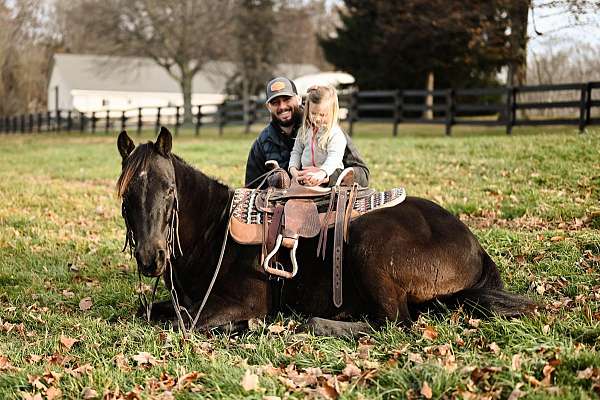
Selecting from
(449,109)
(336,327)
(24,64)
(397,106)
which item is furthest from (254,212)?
(24,64)

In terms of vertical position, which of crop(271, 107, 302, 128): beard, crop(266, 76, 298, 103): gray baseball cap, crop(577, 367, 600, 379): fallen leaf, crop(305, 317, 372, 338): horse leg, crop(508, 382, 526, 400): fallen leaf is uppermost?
crop(266, 76, 298, 103): gray baseball cap

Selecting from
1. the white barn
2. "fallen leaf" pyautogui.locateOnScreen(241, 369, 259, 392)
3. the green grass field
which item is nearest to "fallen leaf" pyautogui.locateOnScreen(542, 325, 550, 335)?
the green grass field

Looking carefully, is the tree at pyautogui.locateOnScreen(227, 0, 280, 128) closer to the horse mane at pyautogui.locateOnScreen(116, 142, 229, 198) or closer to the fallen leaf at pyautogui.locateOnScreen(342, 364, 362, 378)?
the horse mane at pyautogui.locateOnScreen(116, 142, 229, 198)

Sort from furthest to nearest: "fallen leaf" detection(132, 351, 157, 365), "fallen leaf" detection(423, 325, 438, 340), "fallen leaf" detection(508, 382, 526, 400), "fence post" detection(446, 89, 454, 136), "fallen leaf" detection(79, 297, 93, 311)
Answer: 1. "fence post" detection(446, 89, 454, 136)
2. "fallen leaf" detection(79, 297, 93, 311)
3. "fallen leaf" detection(423, 325, 438, 340)
4. "fallen leaf" detection(132, 351, 157, 365)
5. "fallen leaf" detection(508, 382, 526, 400)

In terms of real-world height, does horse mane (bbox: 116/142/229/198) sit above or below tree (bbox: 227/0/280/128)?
below

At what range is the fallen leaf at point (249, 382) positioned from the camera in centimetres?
335

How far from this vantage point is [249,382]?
3.38 m

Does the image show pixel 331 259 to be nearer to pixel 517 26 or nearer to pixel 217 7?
pixel 517 26

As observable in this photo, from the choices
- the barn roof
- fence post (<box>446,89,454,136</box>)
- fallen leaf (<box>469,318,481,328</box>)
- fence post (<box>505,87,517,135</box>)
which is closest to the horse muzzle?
fallen leaf (<box>469,318,481,328</box>)

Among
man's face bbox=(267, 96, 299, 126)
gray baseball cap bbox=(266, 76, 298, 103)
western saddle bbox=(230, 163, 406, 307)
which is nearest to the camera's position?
western saddle bbox=(230, 163, 406, 307)

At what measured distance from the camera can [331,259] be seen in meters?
4.79

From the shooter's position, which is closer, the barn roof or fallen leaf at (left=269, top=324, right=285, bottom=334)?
fallen leaf at (left=269, top=324, right=285, bottom=334)

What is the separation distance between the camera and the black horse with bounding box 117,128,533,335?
4305 mm

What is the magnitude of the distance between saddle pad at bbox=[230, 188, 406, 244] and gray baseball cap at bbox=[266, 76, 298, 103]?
1282mm
